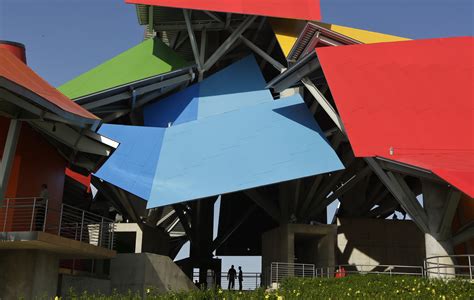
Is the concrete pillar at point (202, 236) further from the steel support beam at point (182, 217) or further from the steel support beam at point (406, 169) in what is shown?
the steel support beam at point (406, 169)

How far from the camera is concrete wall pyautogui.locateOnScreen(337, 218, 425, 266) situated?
30656 mm

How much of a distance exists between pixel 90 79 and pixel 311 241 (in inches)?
663

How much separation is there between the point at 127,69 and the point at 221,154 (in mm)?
12197

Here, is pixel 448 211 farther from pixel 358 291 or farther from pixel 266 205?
pixel 266 205

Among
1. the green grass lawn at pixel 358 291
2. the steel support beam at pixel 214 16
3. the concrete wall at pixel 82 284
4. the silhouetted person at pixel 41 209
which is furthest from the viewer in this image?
the steel support beam at pixel 214 16

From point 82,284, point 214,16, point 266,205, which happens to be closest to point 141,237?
point 266,205

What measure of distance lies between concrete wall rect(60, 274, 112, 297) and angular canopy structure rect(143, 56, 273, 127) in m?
14.0

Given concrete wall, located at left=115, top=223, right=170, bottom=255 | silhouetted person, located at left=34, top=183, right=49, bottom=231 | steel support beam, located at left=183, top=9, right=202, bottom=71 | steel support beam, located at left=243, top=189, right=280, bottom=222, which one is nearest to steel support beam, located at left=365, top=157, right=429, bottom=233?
steel support beam, located at left=243, top=189, right=280, bottom=222

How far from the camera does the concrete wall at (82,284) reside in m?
17.2

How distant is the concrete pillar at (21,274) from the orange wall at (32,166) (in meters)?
1.74

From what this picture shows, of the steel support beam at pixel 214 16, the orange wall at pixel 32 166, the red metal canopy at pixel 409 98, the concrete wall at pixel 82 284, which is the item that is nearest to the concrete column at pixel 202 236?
the steel support beam at pixel 214 16

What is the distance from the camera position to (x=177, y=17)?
36500 mm

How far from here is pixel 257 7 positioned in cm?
3338

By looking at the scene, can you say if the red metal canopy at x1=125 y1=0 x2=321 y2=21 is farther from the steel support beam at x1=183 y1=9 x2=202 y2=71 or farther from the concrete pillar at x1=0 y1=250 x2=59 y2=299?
the concrete pillar at x1=0 y1=250 x2=59 y2=299
